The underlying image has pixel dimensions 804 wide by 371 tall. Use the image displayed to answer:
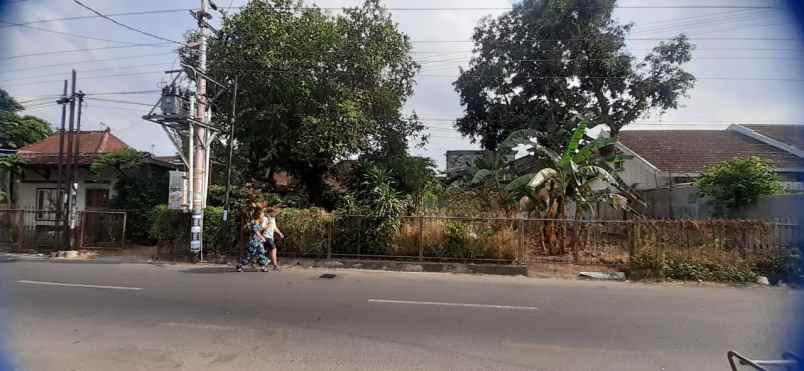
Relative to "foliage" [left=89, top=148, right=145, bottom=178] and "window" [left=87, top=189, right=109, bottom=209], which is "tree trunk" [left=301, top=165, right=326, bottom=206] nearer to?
"foliage" [left=89, top=148, right=145, bottom=178]

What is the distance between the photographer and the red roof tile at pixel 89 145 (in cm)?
2014

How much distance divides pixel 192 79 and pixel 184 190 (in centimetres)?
360

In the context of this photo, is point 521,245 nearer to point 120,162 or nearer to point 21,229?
point 120,162

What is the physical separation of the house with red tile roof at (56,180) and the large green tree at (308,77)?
599 centimetres

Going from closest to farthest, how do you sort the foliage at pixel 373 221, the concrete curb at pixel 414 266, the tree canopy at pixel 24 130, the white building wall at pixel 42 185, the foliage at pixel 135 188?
the concrete curb at pixel 414 266
the foliage at pixel 373 221
the foliage at pixel 135 188
the white building wall at pixel 42 185
the tree canopy at pixel 24 130

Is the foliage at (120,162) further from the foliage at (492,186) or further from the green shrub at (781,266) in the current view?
the green shrub at (781,266)

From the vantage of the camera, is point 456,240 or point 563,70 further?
point 563,70

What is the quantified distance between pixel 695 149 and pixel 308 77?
63.3 ft

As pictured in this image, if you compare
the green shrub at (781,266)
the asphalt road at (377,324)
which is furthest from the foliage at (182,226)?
the green shrub at (781,266)

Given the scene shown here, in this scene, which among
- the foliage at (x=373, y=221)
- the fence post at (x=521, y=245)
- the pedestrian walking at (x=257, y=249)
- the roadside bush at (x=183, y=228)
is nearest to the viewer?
the pedestrian walking at (x=257, y=249)

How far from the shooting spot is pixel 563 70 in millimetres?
18031

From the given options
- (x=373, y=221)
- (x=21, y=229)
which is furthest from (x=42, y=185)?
(x=373, y=221)

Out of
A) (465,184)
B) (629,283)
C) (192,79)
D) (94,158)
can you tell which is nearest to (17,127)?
(94,158)

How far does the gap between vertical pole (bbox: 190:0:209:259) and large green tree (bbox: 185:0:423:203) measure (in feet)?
6.10
